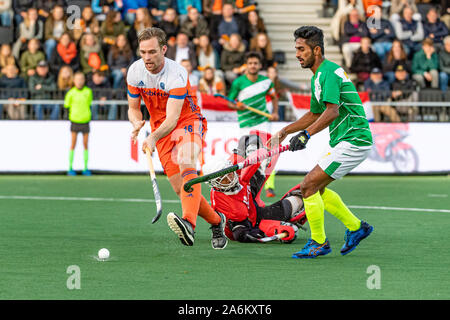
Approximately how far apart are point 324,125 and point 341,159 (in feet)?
1.21

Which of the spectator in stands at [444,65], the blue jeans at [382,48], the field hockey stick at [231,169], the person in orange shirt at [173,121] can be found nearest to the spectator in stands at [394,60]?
the blue jeans at [382,48]

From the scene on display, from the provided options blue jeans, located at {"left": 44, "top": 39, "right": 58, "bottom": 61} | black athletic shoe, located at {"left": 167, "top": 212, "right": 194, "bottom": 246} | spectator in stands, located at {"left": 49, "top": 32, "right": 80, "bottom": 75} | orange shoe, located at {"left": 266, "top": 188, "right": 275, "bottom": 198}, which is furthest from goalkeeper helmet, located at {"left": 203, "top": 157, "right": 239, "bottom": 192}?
blue jeans, located at {"left": 44, "top": 39, "right": 58, "bottom": 61}

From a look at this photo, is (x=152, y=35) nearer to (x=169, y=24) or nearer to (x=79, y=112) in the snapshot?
(x=79, y=112)

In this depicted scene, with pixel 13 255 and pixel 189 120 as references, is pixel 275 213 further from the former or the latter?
pixel 13 255

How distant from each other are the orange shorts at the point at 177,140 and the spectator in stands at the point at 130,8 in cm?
1140

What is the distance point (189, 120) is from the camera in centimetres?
745

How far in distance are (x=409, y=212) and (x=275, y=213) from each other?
3.00m

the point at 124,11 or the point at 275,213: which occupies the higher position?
the point at 124,11

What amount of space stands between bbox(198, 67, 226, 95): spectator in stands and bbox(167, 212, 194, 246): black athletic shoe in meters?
9.31

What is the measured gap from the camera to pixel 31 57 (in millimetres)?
17547

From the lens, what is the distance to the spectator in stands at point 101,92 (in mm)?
16203

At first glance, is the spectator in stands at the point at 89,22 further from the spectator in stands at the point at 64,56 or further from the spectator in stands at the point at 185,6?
the spectator in stands at the point at 185,6
